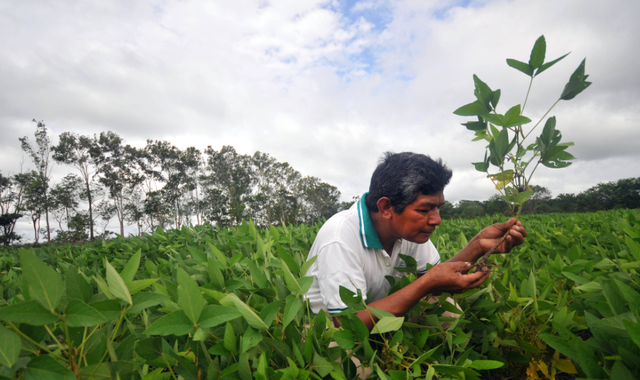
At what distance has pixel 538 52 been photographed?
1.05 meters

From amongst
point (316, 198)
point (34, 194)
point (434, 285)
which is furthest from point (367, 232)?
point (316, 198)

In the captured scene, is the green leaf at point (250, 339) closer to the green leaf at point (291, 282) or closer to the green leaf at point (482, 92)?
the green leaf at point (291, 282)

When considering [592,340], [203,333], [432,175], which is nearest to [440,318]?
[592,340]

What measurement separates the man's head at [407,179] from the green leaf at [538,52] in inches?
28.5

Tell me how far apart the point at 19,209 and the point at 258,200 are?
83.9 ft

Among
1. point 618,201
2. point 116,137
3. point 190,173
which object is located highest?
point 116,137

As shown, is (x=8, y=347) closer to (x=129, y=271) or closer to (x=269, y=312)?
(x=129, y=271)

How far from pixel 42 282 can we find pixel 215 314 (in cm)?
37

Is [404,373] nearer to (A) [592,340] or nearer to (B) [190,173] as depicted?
(A) [592,340]

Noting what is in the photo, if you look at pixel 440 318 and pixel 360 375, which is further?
pixel 440 318

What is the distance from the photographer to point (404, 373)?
3.15 feet

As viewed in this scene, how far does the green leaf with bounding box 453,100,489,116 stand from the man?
55 centimetres

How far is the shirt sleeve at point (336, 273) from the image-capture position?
1.55 metres

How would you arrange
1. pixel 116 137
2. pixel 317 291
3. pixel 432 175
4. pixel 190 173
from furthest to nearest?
1. pixel 190 173
2. pixel 116 137
3. pixel 317 291
4. pixel 432 175
